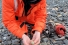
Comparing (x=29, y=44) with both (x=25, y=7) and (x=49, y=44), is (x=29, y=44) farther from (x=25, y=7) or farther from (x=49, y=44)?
(x=49, y=44)

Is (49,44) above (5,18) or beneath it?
beneath

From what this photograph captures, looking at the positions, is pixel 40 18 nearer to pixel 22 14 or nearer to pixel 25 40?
pixel 22 14

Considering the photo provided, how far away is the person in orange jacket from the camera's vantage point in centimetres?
187

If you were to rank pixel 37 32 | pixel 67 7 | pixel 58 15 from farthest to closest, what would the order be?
pixel 67 7, pixel 58 15, pixel 37 32

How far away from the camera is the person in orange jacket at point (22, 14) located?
1.87 m

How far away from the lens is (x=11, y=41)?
2.30 metres

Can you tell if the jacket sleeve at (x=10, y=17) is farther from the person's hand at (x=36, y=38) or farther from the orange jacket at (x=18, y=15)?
the person's hand at (x=36, y=38)

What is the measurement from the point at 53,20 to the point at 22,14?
0.84 meters

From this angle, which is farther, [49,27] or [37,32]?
[49,27]

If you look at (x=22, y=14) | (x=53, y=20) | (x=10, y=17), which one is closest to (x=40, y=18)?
(x=22, y=14)

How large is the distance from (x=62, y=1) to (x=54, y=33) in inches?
40.4

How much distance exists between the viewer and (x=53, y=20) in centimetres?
275

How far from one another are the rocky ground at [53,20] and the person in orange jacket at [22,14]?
277 mm

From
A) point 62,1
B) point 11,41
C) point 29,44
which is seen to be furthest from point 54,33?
point 62,1
